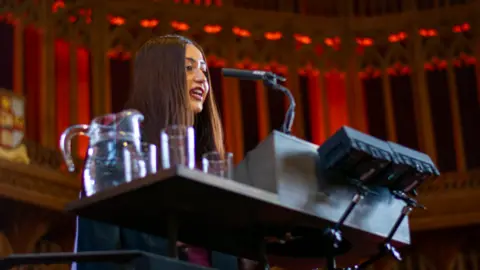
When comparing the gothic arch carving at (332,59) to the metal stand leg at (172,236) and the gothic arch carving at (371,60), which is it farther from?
the metal stand leg at (172,236)

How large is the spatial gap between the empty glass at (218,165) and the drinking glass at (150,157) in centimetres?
12

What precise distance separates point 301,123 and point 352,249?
4.80 m

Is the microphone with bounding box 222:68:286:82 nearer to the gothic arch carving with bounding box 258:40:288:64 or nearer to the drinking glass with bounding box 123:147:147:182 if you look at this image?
the drinking glass with bounding box 123:147:147:182

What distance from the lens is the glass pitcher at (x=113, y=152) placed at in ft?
6.91

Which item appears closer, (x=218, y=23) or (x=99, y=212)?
(x=99, y=212)

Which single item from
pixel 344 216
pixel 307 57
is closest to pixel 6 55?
pixel 307 57

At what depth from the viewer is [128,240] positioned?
2.20 m

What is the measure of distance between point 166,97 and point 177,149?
1.12 ft

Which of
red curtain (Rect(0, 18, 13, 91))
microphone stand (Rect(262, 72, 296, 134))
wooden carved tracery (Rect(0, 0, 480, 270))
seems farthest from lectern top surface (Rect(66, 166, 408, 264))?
red curtain (Rect(0, 18, 13, 91))

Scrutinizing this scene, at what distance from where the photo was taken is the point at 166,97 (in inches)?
95.0

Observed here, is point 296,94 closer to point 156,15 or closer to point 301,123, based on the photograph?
point 301,123

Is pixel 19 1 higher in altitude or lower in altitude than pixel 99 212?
higher

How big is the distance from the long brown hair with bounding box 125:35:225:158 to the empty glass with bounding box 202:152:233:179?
166 millimetres

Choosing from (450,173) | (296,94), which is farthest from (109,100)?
(450,173)
